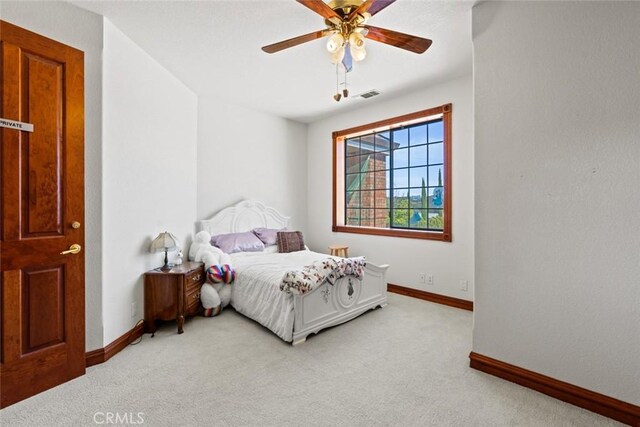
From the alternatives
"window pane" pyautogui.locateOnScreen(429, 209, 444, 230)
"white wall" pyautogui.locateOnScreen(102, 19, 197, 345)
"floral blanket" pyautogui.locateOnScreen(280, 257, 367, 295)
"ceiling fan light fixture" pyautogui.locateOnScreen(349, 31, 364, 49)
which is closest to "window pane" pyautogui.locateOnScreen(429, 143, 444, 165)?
"window pane" pyautogui.locateOnScreen(429, 209, 444, 230)

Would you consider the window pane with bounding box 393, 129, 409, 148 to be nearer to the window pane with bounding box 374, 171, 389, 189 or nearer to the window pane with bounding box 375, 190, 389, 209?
the window pane with bounding box 374, 171, 389, 189

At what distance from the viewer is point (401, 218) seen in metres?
4.26

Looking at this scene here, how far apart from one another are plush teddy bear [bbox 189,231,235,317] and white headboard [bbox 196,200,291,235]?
0.54 m

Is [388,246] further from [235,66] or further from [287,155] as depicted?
[235,66]

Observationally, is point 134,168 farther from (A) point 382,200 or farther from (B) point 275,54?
(A) point 382,200

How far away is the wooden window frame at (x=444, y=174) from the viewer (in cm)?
Result: 357

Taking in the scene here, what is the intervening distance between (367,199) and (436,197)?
3.86 ft

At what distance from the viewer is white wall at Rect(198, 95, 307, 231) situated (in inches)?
158

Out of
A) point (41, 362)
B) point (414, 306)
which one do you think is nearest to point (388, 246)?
point (414, 306)

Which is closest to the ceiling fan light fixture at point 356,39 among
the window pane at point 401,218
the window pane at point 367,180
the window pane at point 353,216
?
the window pane at point 401,218

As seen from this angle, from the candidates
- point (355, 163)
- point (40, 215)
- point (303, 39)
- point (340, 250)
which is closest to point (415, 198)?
point (355, 163)

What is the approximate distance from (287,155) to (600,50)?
13.4 feet

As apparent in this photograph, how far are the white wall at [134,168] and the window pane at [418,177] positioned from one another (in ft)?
10.1

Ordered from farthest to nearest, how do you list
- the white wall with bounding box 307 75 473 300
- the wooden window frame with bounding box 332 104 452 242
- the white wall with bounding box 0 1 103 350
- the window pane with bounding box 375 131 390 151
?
the window pane with bounding box 375 131 390 151, the wooden window frame with bounding box 332 104 452 242, the white wall with bounding box 307 75 473 300, the white wall with bounding box 0 1 103 350
